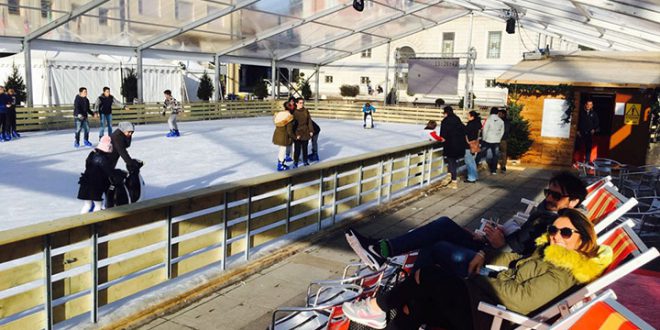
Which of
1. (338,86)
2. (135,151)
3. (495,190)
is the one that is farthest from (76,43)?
(338,86)

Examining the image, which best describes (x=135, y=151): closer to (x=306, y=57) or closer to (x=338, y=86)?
(x=306, y=57)

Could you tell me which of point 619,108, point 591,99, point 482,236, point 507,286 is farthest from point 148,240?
point 591,99

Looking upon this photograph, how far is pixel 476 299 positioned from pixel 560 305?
463 millimetres

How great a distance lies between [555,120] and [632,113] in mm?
1700

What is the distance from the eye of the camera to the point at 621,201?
4.77m

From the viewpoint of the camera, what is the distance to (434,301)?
122 inches

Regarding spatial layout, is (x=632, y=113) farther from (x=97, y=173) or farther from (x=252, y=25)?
(x=252, y=25)

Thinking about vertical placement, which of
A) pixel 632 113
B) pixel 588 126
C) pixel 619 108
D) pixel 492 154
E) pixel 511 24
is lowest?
pixel 492 154

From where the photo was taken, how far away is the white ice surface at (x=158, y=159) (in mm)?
9000

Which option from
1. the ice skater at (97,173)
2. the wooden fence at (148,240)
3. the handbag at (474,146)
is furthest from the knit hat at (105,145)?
the handbag at (474,146)

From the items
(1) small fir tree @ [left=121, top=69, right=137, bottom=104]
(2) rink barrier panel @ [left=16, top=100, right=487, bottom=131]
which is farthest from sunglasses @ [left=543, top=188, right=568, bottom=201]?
(1) small fir tree @ [left=121, top=69, right=137, bottom=104]

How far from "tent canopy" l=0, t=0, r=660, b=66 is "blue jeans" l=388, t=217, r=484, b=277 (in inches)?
324

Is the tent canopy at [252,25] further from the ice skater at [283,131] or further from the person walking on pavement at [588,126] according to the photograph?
the ice skater at [283,131]

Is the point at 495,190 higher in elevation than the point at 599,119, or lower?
lower
